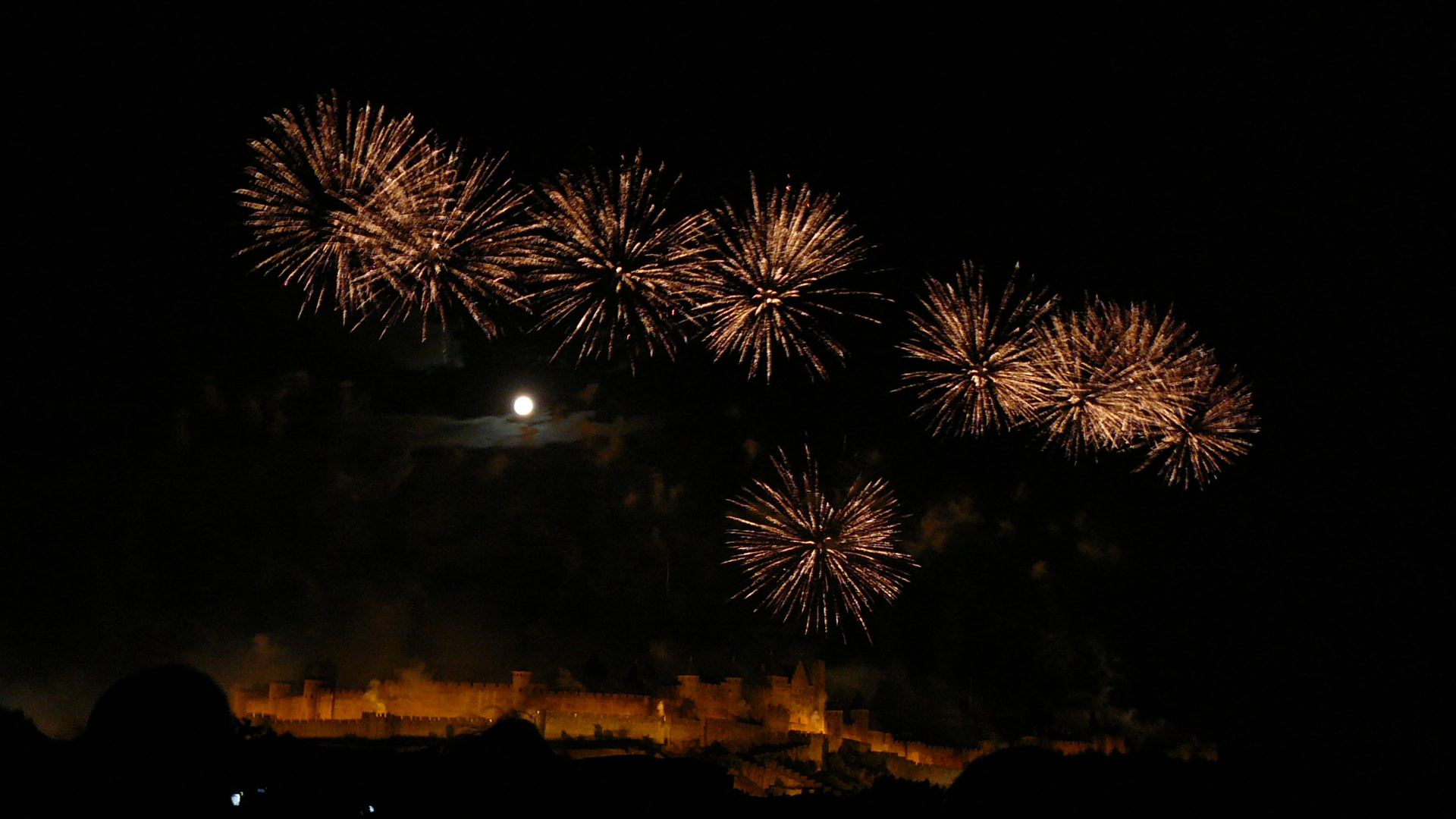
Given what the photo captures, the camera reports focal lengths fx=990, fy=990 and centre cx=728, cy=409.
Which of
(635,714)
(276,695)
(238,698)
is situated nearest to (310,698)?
(276,695)

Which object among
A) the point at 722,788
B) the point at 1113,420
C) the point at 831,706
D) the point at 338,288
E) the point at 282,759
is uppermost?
the point at 338,288

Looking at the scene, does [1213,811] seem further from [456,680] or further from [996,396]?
[456,680]

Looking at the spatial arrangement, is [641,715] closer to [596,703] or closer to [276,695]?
[596,703]

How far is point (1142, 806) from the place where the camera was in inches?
504

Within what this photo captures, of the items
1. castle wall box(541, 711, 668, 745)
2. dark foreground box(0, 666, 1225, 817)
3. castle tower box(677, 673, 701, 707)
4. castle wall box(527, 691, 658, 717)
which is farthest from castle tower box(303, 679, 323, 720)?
dark foreground box(0, 666, 1225, 817)

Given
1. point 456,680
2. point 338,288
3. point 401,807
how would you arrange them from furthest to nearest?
point 456,680 → point 338,288 → point 401,807

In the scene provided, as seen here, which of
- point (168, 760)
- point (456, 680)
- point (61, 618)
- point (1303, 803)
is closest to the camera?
point (168, 760)

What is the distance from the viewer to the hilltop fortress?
136 ft

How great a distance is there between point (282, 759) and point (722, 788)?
23.4 feet

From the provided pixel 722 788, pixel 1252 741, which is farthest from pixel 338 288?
pixel 1252 741

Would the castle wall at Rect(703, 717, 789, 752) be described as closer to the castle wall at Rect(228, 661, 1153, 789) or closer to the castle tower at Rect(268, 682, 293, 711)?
the castle wall at Rect(228, 661, 1153, 789)

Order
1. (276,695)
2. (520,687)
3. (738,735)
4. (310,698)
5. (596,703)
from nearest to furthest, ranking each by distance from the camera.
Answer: (276,695) < (738,735) < (310,698) < (596,703) < (520,687)

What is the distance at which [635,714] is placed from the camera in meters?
45.3

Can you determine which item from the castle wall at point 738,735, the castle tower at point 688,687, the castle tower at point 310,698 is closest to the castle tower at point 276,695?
the castle tower at point 310,698
